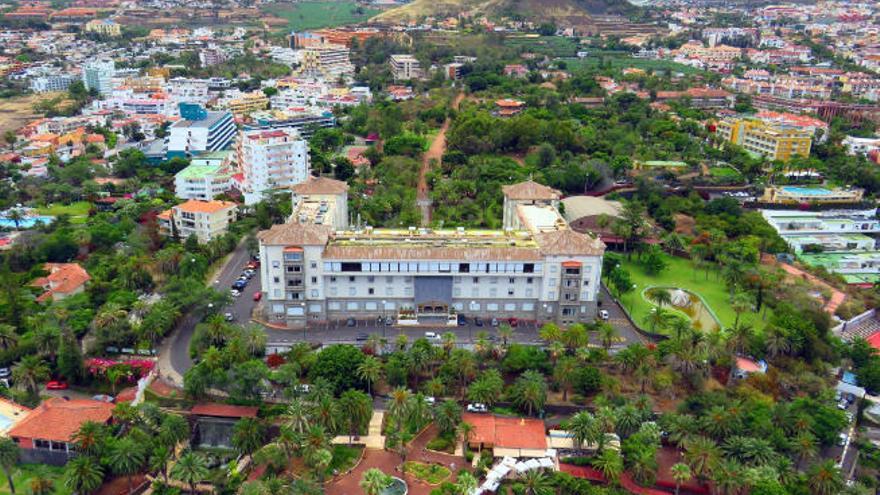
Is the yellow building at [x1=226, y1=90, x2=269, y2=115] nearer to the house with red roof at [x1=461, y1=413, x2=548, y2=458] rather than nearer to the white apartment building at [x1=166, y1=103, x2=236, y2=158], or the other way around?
the white apartment building at [x1=166, y1=103, x2=236, y2=158]

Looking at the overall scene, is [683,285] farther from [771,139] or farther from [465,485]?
[771,139]

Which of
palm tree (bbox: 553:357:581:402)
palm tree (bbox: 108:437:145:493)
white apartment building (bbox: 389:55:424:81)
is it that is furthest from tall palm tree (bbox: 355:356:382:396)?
white apartment building (bbox: 389:55:424:81)

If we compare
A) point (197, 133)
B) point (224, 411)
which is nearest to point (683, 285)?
point (224, 411)

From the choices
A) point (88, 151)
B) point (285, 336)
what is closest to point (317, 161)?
point (88, 151)

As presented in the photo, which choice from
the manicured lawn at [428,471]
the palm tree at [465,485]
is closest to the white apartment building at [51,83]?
the manicured lawn at [428,471]

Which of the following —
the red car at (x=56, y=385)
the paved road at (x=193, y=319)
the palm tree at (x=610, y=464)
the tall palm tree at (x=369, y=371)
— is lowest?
the red car at (x=56, y=385)

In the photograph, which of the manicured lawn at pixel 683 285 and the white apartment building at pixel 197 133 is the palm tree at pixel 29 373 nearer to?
the manicured lawn at pixel 683 285

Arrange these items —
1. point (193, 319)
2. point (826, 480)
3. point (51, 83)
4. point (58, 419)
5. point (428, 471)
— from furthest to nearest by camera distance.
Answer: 1. point (51, 83)
2. point (193, 319)
3. point (58, 419)
4. point (428, 471)
5. point (826, 480)
